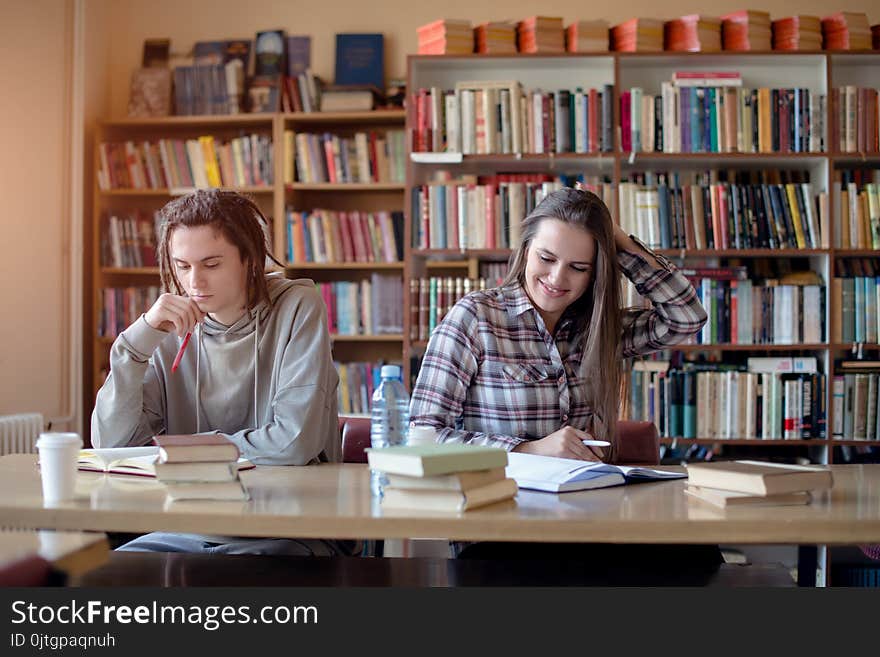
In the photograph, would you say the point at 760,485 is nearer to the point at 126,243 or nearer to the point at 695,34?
the point at 695,34

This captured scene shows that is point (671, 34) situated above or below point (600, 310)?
above

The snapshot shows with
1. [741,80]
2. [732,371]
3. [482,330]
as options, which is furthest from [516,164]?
[482,330]

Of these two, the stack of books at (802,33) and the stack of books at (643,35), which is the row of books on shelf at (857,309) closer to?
the stack of books at (802,33)

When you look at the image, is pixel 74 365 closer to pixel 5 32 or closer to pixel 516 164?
pixel 5 32

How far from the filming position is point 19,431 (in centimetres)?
383

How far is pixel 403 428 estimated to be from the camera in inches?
71.6

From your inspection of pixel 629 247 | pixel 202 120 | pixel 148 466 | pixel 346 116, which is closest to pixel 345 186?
pixel 346 116

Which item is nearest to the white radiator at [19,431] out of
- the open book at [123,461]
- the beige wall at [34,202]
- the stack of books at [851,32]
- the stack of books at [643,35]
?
the beige wall at [34,202]

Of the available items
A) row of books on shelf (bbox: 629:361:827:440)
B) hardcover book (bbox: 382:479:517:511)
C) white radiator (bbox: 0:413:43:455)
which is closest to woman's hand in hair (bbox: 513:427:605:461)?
hardcover book (bbox: 382:479:517:511)

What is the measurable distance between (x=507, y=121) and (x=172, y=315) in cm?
231

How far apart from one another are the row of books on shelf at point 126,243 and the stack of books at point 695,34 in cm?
242

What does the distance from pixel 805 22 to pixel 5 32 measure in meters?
3.20

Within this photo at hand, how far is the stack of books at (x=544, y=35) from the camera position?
152 inches

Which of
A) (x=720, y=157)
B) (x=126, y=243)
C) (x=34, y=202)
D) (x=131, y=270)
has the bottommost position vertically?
(x=131, y=270)
